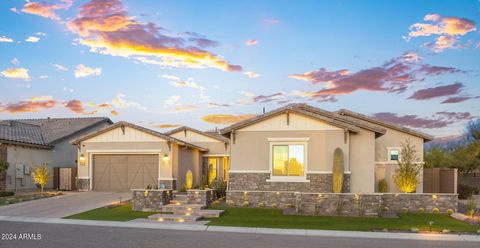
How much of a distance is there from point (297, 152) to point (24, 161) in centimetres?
1766

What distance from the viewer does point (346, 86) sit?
27859mm

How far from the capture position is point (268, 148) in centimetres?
2112

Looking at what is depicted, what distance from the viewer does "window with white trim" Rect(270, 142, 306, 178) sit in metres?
20.8

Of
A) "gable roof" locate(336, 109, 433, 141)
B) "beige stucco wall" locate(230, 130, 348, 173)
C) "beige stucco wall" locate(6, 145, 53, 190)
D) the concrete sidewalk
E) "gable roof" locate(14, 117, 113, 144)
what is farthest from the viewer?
"gable roof" locate(14, 117, 113, 144)

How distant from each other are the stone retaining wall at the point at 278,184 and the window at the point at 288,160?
0.43 metres

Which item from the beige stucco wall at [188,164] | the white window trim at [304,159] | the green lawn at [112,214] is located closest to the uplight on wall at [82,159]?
the beige stucco wall at [188,164]

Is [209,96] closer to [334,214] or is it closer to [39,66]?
[39,66]

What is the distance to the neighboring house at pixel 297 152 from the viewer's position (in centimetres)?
2059

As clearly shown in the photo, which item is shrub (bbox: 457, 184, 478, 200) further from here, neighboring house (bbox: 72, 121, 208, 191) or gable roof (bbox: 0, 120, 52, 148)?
gable roof (bbox: 0, 120, 52, 148)

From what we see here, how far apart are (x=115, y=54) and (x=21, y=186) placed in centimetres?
1079

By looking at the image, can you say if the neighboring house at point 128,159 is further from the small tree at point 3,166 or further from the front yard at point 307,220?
the front yard at point 307,220

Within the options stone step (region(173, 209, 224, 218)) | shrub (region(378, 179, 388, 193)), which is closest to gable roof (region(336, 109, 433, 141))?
shrub (region(378, 179, 388, 193))

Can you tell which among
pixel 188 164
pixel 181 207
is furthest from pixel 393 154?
pixel 181 207

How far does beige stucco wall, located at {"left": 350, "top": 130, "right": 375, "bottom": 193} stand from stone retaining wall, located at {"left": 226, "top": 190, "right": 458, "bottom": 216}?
1.12 meters
